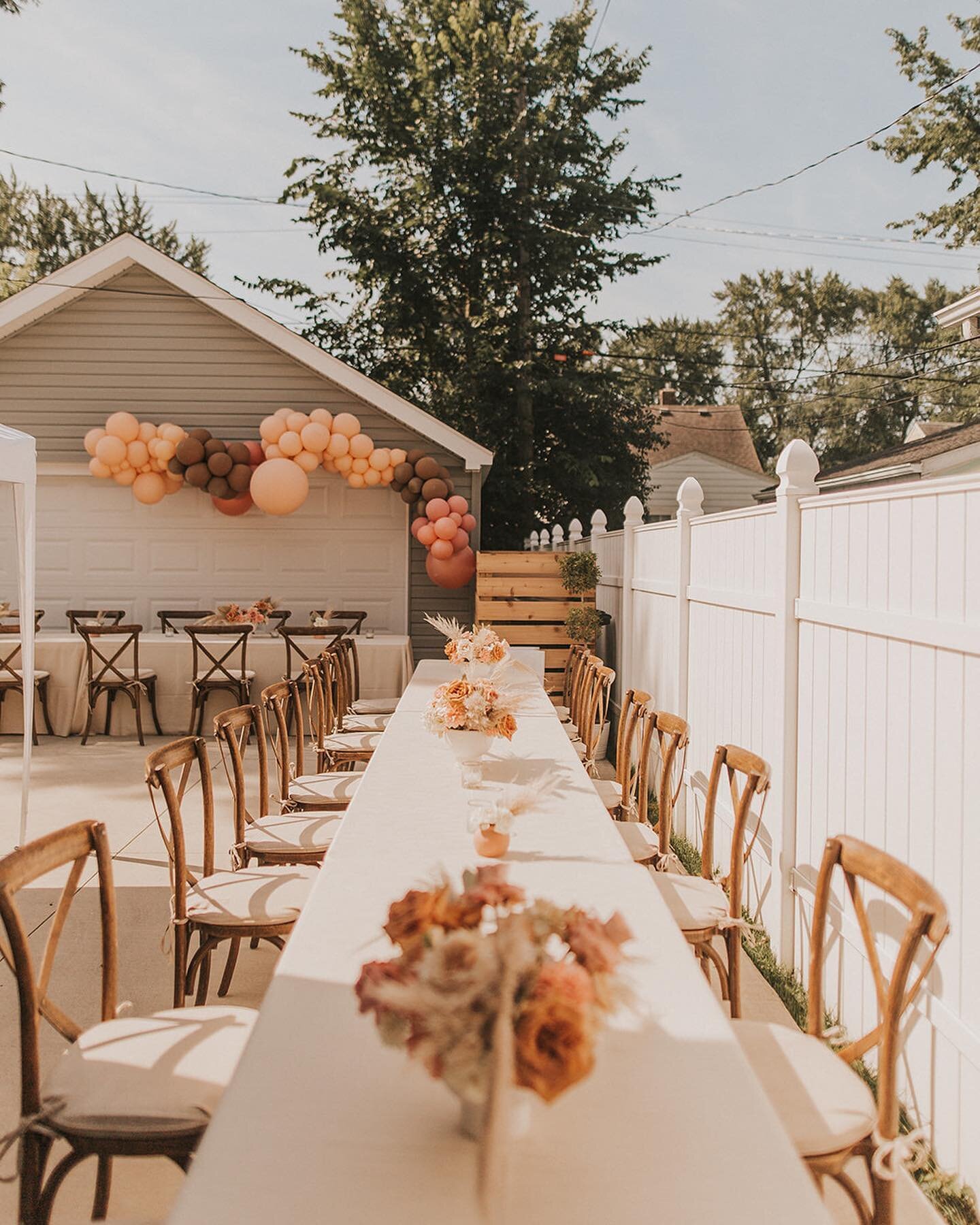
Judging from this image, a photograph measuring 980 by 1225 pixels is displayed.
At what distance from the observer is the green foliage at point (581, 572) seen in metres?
8.32

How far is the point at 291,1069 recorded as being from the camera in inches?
57.9

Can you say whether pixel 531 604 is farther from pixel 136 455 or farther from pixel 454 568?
pixel 136 455

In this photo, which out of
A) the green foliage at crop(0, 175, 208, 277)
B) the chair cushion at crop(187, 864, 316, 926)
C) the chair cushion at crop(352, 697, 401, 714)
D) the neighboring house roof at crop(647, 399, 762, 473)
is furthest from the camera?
the neighboring house roof at crop(647, 399, 762, 473)

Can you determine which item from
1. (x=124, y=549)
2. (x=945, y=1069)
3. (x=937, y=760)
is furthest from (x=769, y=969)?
(x=124, y=549)

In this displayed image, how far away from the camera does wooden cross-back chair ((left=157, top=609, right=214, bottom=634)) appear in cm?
1036

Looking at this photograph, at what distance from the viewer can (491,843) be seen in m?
2.46

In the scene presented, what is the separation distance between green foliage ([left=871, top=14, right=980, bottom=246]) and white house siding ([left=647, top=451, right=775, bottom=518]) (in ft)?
32.7

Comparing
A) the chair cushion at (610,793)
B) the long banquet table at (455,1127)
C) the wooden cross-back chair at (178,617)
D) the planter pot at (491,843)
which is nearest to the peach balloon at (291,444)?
the wooden cross-back chair at (178,617)

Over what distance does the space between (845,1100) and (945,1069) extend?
710mm

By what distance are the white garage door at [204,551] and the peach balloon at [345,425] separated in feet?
3.24

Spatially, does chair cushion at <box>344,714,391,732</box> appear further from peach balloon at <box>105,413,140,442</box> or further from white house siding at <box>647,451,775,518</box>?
white house siding at <box>647,451,775,518</box>

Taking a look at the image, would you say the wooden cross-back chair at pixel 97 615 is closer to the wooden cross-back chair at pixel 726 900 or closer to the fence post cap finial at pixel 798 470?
the fence post cap finial at pixel 798 470

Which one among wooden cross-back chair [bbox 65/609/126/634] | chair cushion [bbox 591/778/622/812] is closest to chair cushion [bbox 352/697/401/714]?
chair cushion [bbox 591/778/622/812]

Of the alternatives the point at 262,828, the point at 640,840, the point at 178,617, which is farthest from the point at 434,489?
the point at 640,840
